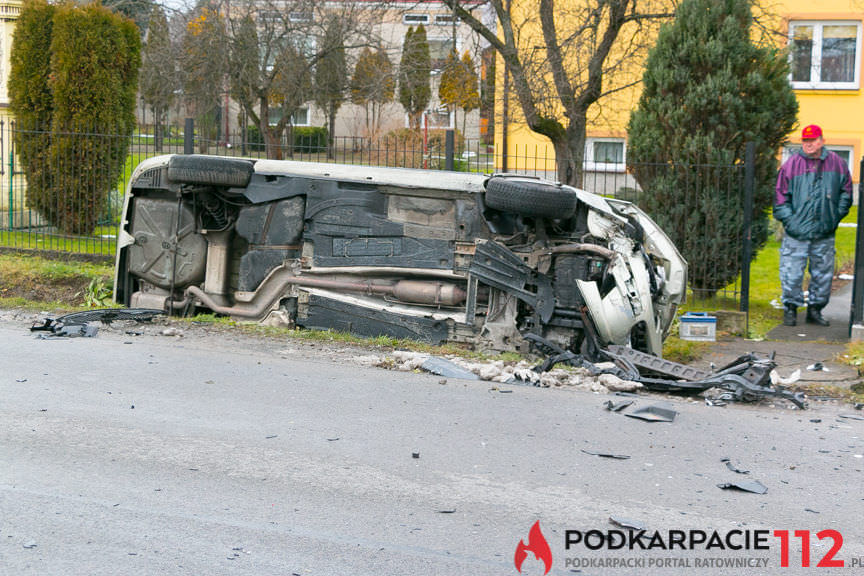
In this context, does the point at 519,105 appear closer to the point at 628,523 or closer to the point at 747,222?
the point at 747,222

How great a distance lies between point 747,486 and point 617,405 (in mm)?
1562

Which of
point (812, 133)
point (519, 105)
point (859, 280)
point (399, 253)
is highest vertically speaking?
point (519, 105)

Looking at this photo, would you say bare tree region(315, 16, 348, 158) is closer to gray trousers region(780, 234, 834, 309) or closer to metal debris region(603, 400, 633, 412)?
gray trousers region(780, 234, 834, 309)

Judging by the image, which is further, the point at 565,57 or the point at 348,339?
the point at 565,57

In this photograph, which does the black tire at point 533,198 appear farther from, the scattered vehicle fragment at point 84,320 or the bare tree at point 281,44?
the bare tree at point 281,44

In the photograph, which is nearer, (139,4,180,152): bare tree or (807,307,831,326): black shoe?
(807,307,831,326): black shoe

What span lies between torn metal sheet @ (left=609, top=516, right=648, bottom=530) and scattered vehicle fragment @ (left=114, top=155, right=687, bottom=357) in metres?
3.26

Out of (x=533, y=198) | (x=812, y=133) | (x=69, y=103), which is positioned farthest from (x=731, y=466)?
(x=69, y=103)

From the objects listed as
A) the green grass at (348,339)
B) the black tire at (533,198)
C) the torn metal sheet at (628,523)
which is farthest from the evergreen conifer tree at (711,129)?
the torn metal sheet at (628,523)

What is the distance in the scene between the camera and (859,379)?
7906mm

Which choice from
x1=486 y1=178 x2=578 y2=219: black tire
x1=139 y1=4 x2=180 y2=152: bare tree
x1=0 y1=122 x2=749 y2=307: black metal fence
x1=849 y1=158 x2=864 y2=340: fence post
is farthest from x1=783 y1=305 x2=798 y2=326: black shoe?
x1=139 y1=4 x2=180 y2=152: bare tree

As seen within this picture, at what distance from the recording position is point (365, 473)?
5223 millimetres

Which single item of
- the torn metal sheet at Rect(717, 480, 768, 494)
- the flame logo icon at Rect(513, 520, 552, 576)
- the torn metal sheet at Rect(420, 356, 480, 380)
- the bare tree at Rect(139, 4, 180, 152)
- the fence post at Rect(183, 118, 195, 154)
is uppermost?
the bare tree at Rect(139, 4, 180, 152)

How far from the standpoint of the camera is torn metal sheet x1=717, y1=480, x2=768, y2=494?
200 inches
